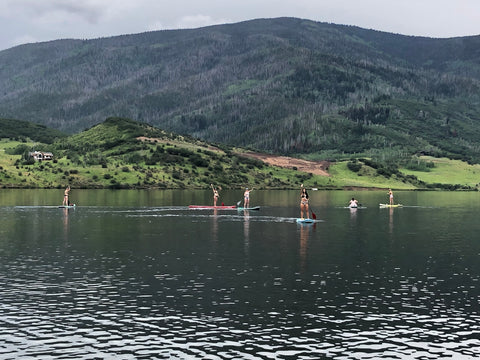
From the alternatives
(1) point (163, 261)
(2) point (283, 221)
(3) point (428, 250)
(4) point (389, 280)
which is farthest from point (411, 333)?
(2) point (283, 221)

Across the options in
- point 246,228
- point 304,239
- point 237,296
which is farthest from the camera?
point 246,228

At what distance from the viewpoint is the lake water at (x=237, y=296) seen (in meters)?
34.5

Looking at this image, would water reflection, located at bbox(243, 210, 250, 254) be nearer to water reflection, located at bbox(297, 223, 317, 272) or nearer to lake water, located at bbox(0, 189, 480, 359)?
lake water, located at bbox(0, 189, 480, 359)

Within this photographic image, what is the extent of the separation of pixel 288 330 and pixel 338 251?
118 feet

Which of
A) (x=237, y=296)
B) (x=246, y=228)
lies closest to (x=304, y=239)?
(x=246, y=228)

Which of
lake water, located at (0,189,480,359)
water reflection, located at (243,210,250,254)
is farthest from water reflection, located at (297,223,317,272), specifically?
water reflection, located at (243,210,250,254)

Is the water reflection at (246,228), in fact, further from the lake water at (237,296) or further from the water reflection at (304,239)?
the water reflection at (304,239)

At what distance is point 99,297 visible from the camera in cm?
4566

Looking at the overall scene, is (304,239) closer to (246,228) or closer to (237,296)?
(246,228)

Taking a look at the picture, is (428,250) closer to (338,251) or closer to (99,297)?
(338,251)

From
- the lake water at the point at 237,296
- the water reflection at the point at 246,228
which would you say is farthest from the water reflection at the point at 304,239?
the water reflection at the point at 246,228

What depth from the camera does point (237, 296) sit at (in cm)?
4612

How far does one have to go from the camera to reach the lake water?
34.5m

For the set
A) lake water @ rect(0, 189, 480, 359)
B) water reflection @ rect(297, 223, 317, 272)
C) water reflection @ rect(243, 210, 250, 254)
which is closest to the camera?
lake water @ rect(0, 189, 480, 359)
